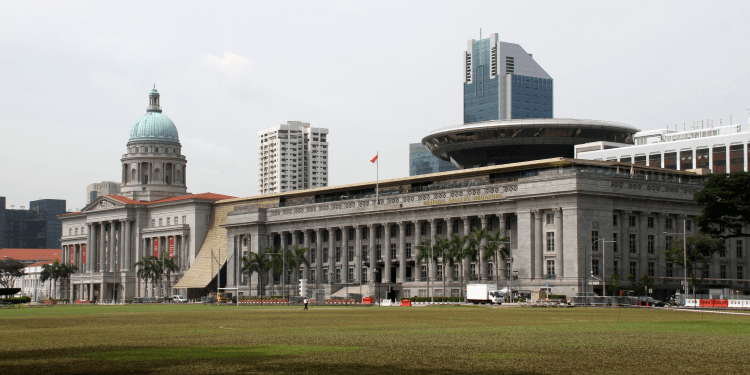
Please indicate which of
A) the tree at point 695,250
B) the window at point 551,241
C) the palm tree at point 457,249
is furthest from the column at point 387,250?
the tree at point 695,250

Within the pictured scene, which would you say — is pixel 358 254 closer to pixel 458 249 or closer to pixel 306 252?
pixel 306 252

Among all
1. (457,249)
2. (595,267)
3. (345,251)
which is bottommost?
(595,267)

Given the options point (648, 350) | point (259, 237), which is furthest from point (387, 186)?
point (648, 350)

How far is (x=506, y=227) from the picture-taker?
446 feet

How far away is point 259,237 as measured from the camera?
179125mm

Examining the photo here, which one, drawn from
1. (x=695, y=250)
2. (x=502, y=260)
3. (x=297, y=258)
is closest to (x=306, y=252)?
(x=297, y=258)

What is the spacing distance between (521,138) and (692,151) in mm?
45331

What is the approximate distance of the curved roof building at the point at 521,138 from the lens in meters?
162

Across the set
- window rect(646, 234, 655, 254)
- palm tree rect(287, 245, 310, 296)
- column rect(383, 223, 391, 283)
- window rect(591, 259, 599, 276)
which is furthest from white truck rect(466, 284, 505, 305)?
palm tree rect(287, 245, 310, 296)

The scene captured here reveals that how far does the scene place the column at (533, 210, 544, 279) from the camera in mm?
126062

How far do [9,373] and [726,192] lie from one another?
3883 inches

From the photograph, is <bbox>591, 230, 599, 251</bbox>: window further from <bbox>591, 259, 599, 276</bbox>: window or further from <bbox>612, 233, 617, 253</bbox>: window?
<bbox>612, 233, 617, 253</bbox>: window

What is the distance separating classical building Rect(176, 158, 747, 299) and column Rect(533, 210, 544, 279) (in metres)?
0.14

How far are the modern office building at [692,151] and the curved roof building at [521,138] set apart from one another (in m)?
12.3
